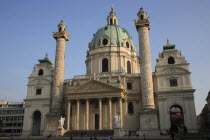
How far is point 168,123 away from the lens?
39.8m

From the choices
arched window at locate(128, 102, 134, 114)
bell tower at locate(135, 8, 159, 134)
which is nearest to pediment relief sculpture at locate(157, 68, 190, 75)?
bell tower at locate(135, 8, 159, 134)

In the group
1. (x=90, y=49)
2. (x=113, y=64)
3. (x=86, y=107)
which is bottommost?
(x=86, y=107)

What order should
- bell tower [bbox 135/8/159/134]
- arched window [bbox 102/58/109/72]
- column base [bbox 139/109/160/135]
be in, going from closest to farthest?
column base [bbox 139/109/160/135]
bell tower [bbox 135/8/159/134]
arched window [bbox 102/58/109/72]

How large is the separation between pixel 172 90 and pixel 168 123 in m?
6.06

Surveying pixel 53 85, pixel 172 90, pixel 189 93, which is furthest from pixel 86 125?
pixel 189 93

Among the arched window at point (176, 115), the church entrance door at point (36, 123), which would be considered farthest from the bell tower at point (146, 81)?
the church entrance door at point (36, 123)

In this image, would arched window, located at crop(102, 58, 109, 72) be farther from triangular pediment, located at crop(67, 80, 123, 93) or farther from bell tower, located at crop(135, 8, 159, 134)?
bell tower, located at crop(135, 8, 159, 134)

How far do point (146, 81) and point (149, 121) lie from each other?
704 centimetres

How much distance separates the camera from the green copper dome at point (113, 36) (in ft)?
176

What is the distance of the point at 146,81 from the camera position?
130 feet

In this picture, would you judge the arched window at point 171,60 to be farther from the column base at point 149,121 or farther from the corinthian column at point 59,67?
the corinthian column at point 59,67

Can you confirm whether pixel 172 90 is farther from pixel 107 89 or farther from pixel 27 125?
pixel 27 125

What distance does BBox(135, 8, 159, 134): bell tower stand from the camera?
37312 mm

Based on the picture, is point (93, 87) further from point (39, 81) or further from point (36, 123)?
point (36, 123)
